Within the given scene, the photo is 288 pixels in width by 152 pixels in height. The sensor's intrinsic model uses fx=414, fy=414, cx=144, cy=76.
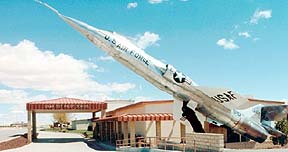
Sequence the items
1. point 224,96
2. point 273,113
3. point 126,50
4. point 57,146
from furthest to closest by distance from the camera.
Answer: point 57,146, point 273,113, point 224,96, point 126,50

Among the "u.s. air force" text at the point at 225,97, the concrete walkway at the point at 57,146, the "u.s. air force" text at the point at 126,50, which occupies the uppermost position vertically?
the "u.s. air force" text at the point at 126,50

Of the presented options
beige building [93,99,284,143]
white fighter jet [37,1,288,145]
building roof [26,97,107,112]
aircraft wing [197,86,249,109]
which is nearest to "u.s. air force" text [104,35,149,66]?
white fighter jet [37,1,288,145]

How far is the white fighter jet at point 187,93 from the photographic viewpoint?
2155 centimetres

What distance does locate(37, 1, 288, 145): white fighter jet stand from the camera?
2155 centimetres

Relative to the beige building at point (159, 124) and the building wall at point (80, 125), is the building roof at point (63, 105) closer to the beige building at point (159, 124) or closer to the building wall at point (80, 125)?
the beige building at point (159, 124)

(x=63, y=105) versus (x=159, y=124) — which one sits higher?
(x=63, y=105)

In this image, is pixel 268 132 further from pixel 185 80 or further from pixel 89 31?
pixel 89 31

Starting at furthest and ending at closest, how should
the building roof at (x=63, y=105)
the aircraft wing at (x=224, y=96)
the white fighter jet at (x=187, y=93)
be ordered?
the building roof at (x=63, y=105), the aircraft wing at (x=224, y=96), the white fighter jet at (x=187, y=93)

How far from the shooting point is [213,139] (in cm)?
2203

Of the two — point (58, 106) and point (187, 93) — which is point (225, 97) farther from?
point (58, 106)

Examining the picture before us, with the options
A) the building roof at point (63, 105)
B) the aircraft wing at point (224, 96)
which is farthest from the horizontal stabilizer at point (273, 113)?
the building roof at point (63, 105)

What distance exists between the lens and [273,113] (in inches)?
1045

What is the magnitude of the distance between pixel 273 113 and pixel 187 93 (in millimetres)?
6917

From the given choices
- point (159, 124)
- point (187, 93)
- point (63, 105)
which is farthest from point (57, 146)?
point (187, 93)
